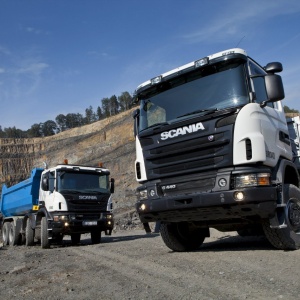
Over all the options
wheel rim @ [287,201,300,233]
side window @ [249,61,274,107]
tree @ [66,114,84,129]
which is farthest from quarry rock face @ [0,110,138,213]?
tree @ [66,114,84,129]

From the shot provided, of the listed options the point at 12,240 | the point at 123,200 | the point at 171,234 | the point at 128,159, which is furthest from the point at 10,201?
the point at 128,159

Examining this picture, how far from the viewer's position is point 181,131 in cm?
612

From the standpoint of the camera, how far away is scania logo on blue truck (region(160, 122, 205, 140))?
5.94m

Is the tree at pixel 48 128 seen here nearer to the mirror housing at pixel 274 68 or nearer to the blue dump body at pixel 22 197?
the blue dump body at pixel 22 197

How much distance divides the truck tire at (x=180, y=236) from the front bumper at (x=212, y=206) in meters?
0.89

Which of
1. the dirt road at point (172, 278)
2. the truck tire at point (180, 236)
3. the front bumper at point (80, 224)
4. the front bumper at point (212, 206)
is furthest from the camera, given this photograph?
the front bumper at point (80, 224)

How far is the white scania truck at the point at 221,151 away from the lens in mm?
5574

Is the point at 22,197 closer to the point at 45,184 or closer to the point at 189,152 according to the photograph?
the point at 45,184

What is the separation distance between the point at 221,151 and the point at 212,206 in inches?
33.3

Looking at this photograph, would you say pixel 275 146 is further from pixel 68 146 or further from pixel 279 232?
pixel 68 146

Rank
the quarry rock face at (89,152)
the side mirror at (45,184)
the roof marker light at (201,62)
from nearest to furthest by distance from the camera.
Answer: the roof marker light at (201,62) → the side mirror at (45,184) → the quarry rock face at (89,152)

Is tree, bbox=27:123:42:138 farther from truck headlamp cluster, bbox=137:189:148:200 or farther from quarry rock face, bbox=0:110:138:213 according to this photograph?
truck headlamp cluster, bbox=137:189:148:200

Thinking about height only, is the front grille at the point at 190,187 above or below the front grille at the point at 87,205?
below

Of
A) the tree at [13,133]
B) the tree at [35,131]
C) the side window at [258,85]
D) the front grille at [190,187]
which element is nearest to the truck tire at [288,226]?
the front grille at [190,187]
